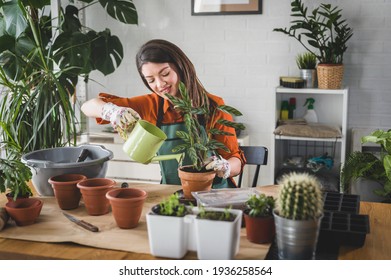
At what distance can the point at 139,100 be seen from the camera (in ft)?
Answer: 9.53

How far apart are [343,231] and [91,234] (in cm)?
81

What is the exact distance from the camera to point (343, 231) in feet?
5.55

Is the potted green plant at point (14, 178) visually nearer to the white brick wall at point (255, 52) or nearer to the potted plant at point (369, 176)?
the potted plant at point (369, 176)

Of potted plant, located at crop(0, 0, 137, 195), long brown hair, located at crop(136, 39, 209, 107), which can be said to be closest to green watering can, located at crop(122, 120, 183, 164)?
long brown hair, located at crop(136, 39, 209, 107)

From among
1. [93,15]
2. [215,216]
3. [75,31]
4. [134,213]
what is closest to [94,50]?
[75,31]

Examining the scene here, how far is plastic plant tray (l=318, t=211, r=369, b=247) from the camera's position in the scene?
1682 mm

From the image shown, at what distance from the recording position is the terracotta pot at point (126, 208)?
1798mm

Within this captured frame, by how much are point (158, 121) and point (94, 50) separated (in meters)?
1.77

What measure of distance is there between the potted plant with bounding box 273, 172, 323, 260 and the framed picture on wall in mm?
3298

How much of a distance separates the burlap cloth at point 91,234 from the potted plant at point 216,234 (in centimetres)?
9

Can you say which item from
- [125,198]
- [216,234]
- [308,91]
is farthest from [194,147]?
[308,91]

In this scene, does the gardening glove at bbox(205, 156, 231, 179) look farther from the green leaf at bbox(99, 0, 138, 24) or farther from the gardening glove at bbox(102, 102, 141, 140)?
the green leaf at bbox(99, 0, 138, 24)

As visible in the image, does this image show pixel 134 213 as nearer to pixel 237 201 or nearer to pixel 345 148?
pixel 237 201

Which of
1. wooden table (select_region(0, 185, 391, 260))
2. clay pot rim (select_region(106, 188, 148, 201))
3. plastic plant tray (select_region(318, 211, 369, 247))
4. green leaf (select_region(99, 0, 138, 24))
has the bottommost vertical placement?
wooden table (select_region(0, 185, 391, 260))
